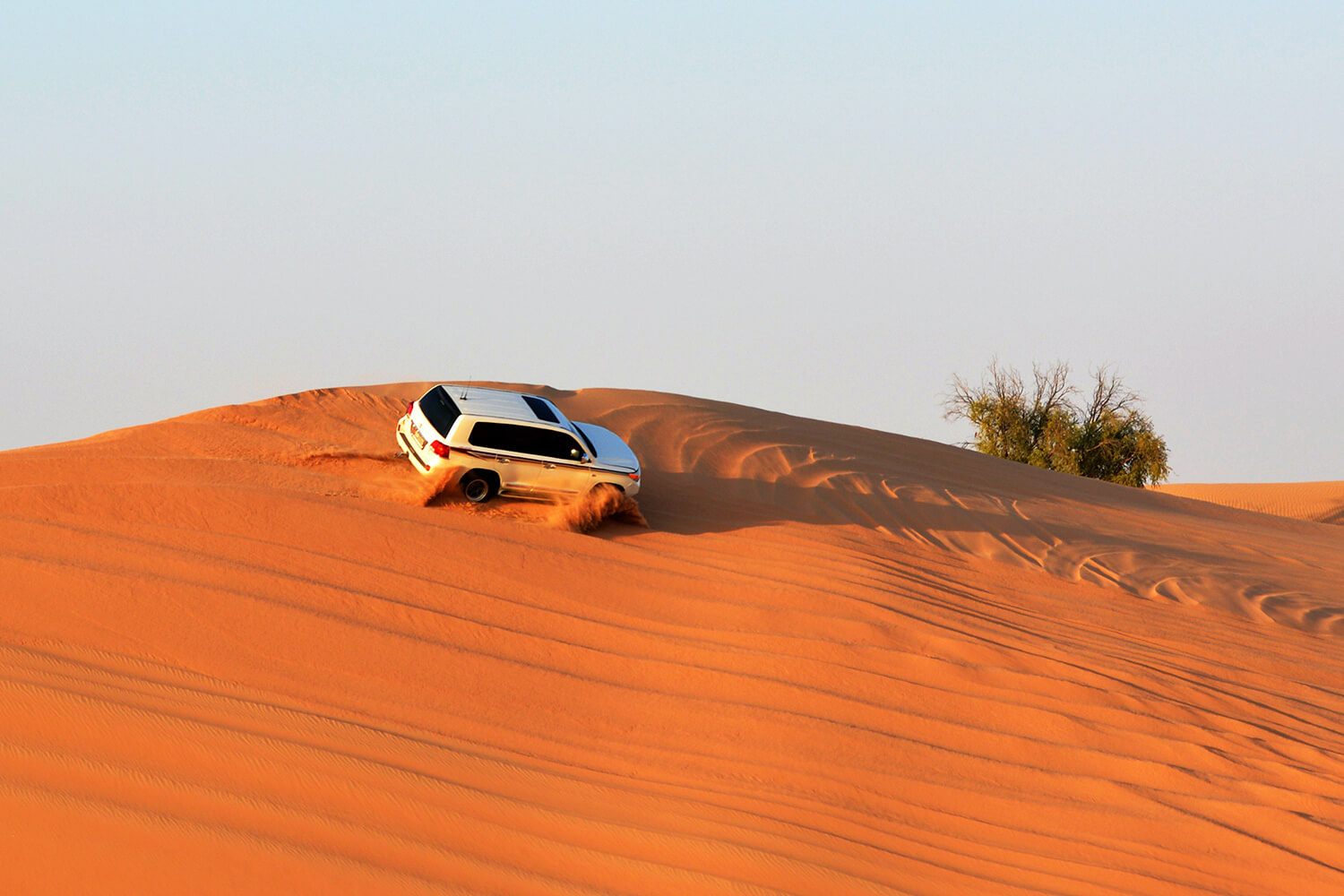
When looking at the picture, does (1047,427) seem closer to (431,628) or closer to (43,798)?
(431,628)

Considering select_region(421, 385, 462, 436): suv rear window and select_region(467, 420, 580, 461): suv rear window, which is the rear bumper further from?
select_region(467, 420, 580, 461): suv rear window

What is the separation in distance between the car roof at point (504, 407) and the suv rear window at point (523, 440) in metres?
0.09

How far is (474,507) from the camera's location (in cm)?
959

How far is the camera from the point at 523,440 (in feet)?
31.9

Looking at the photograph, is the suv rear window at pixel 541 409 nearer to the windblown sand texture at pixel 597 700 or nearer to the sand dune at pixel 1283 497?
the windblown sand texture at pixel 597 700

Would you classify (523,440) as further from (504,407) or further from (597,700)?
(597,700)

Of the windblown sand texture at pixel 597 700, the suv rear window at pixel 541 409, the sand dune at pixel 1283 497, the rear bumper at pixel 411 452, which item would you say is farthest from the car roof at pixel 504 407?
the sand dune at pixel 1283 497

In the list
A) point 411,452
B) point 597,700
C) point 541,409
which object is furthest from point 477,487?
point 597,700

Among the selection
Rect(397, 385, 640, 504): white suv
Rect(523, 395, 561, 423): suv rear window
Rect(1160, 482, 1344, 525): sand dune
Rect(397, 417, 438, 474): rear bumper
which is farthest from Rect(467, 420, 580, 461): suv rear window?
Rect(1160, 482, 1344, 525): sand dune

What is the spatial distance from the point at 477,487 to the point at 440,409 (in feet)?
2.81

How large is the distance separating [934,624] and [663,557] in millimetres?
2428

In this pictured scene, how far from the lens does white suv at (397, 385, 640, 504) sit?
376 inches

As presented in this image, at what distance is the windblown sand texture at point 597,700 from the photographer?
15.0ft

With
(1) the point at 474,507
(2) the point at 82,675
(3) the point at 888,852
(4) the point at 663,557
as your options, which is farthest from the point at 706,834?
(1) the point at 474,507
